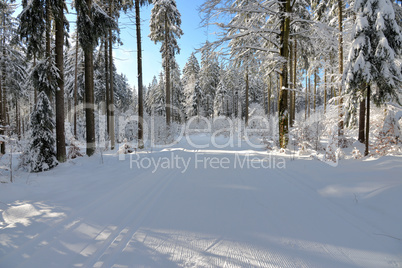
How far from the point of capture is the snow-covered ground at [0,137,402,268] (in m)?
2.12

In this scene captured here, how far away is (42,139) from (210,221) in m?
7.54

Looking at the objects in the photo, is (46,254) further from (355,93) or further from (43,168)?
(355,93)

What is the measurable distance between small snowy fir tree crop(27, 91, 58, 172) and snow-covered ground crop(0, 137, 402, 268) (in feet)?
8.28

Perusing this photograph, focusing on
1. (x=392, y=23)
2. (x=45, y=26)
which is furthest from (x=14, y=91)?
(x=392, y=23)

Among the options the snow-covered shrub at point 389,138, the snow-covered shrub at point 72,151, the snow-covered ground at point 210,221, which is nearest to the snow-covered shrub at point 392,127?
the snow-covered shrub at point 389,138

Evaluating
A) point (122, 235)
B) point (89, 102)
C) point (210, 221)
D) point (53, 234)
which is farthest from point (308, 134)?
point (89, 102)

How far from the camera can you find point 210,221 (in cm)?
293

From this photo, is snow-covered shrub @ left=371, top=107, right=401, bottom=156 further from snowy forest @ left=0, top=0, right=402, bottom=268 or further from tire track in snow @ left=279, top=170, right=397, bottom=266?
tire track in snow @ left=279, top=170, right=397, bottom=266

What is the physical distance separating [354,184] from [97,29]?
11.1m

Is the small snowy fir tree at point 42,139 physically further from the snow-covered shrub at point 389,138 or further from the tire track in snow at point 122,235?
the snow-covered shrub at point 389,138

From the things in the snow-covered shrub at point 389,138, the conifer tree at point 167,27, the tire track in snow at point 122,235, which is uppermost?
the conifer tree at point 167,27

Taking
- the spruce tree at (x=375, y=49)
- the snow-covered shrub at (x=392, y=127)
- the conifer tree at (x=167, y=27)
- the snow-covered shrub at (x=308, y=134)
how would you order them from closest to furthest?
the spruce tree at (x=375, y=49) < the snow-covered shrub at (x=392, y=127) < the snow-covered shrub at (x=308, y=134) < the conifer tree at (x=167, y=27)

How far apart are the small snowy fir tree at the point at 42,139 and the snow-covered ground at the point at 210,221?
2524mm

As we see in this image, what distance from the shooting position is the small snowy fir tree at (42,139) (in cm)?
688
